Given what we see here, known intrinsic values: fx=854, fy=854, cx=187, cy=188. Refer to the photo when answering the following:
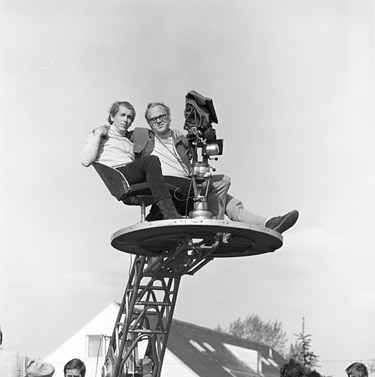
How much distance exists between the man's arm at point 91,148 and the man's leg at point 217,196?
141 cm

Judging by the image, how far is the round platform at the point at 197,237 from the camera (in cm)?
889

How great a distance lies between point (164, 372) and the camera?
3762 centimetres

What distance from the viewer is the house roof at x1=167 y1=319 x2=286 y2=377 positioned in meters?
39.2

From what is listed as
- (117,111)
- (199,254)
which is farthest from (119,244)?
(117,111)

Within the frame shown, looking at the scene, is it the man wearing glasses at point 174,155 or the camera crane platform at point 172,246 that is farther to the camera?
the man wearing glasses at point 174,155

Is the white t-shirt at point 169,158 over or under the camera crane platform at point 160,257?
over

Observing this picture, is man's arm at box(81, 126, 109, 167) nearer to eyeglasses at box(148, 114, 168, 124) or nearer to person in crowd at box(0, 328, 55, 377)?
eyeglasses at box(148, 114, 168, 124)

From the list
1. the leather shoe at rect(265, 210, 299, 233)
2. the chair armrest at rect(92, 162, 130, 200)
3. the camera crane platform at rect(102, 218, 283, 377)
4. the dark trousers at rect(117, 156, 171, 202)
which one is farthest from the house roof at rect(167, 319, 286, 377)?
the dark trousers at rect(117, 156, 171, 202)

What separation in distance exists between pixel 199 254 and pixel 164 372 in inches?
1131

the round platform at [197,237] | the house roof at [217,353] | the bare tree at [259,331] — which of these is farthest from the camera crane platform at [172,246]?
the bare tree at [259,331]

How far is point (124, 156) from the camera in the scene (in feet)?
32.7

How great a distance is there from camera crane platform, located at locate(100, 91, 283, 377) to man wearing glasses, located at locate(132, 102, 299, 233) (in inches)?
15.1

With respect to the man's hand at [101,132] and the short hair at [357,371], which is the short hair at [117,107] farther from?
the short hair at [357,371]

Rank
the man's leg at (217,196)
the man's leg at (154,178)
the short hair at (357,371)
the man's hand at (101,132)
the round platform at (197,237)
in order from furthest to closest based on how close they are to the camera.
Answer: the man's leg at (217,196), the man's hand at (101,132), the man's leg at (154,178), the round platform at (197,237), the short hair at (357,371)
